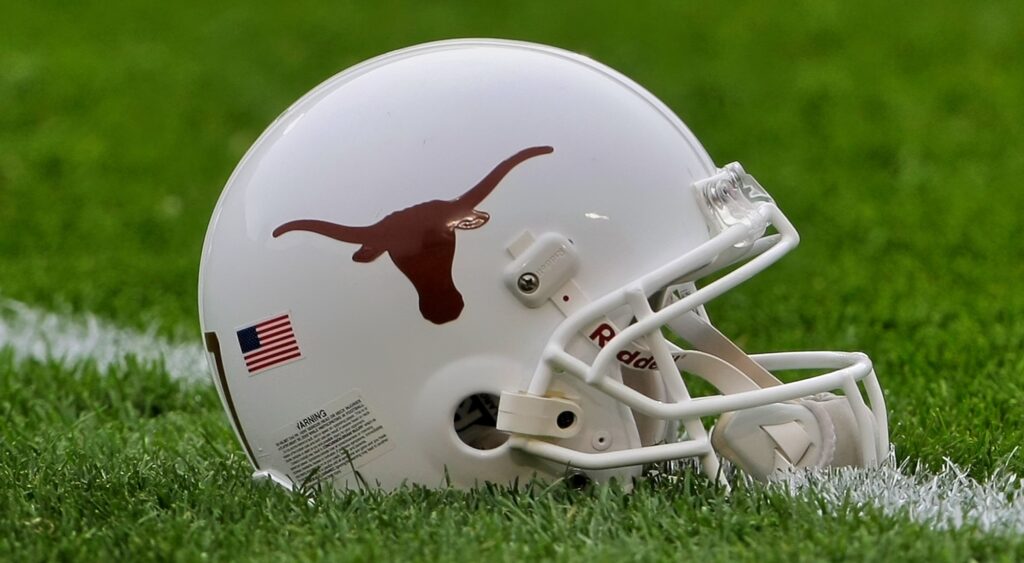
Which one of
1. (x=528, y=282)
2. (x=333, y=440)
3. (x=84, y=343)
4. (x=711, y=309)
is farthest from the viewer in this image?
(x=711, y=309)

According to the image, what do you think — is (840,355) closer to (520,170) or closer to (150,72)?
(520,170)

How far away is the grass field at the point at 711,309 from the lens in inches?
89.6

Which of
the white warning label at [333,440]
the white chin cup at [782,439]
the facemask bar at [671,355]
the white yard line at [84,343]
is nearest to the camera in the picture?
the facemask bar at [671,355]

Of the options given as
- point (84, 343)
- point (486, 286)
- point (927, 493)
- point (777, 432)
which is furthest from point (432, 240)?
point (84, 343)

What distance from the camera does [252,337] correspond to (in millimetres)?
2420

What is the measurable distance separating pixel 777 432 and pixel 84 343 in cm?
248

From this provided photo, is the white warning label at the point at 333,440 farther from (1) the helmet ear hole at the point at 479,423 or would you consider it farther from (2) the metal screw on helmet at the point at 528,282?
(2) the metal screw on helmet at the point at 528,282

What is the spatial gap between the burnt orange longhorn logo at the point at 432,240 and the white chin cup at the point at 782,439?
549 mm

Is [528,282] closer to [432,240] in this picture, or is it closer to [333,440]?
[432,240]

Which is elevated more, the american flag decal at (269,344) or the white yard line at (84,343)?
the white yard line at (84,343)

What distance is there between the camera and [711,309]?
14.8 feet

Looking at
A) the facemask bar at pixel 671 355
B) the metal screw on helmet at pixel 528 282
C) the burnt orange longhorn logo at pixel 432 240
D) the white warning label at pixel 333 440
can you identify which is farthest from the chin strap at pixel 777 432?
the white warning label at pixel 333 440

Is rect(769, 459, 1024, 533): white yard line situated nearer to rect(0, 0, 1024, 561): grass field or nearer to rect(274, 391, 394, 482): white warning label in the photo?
rect(0, 0, 1024, 561): grass field

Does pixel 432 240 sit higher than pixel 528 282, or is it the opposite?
pixel 432 240
